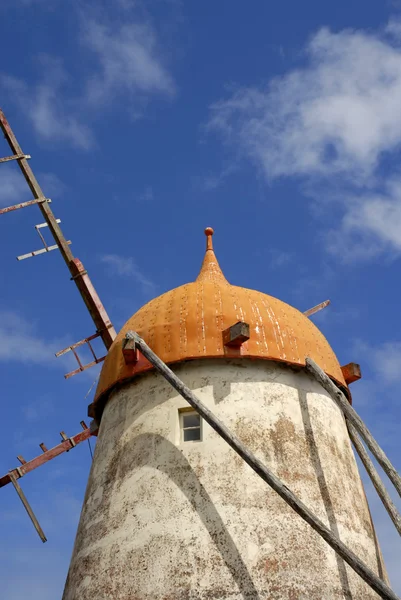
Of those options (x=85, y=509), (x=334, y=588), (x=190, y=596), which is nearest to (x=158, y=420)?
(x=85, y=509)

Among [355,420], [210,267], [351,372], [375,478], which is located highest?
[210,267]

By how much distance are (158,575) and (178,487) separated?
1249 mm

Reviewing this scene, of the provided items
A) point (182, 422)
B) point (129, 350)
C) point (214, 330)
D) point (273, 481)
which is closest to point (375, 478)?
point (273, 481)

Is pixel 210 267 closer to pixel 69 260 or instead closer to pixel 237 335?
pixel 237 335

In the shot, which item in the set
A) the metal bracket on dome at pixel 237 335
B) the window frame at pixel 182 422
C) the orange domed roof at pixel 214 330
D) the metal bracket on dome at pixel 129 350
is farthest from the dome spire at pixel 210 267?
the window frame at pixel 182 422

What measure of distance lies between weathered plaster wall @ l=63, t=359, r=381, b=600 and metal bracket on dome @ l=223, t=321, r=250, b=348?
35cm

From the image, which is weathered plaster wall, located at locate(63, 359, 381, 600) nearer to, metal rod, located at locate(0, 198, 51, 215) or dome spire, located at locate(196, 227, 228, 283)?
dome spire, located at locate(196, 227, 228, 283)

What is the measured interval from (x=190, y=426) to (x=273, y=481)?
188cm

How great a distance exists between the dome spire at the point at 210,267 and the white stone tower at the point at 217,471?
1255 millimetres

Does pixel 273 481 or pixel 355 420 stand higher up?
pixel 355 420

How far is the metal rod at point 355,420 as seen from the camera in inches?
408

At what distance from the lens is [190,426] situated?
10820 millimetres

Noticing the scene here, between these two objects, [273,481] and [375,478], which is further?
[375,478]

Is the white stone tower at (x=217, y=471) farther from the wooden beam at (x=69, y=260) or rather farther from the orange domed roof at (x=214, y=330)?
the wooden beam at (x=69, y=260)
